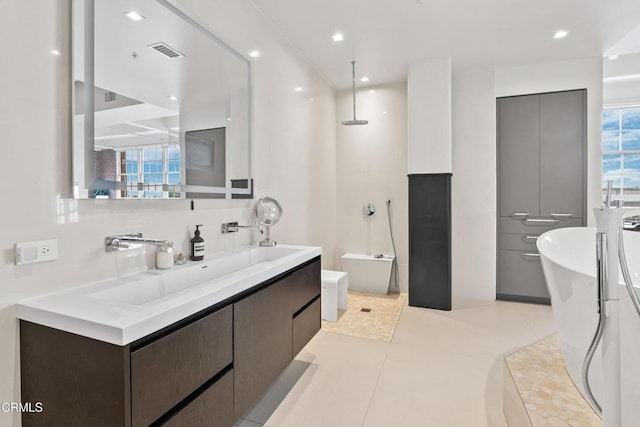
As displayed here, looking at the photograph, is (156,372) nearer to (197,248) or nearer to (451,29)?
(197,248)

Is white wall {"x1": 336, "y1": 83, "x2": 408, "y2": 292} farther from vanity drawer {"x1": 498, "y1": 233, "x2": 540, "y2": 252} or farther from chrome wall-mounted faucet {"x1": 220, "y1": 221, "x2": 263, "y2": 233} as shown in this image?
chrome wall-mounted faucet {"x1": 220, "y1": 221, "x2": 263, "y2": 233}

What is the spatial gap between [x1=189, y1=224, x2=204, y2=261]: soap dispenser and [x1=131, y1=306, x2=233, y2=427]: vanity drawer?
2.01 feet

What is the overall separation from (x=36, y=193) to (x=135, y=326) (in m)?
0.71

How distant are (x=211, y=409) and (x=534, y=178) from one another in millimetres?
4080

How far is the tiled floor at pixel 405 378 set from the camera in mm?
1852

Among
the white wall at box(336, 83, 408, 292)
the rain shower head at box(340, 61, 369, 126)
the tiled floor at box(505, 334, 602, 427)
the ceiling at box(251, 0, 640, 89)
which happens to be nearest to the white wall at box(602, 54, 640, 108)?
the ceiling at box(251, 0, 640, 89)

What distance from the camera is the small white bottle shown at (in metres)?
1.66

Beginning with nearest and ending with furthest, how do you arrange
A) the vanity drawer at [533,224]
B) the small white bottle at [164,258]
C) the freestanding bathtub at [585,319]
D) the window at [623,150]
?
the freestanding bathtub at [585,319] → the small white bottle at [164,258] → the vanity drawer at [533,224] → the window at [623,150]

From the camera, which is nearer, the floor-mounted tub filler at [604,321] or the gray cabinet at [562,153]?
the floor-mounted tub filler at [604,321]

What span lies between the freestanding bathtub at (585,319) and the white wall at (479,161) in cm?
136

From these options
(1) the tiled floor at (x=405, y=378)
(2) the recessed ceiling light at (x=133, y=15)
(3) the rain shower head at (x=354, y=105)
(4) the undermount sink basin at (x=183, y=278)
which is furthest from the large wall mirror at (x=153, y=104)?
(3) the rain shower head at (x=354, y=105)

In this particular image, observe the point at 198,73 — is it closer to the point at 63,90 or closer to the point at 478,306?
the point at 63,90

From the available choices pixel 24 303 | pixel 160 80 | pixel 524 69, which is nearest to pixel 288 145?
pixel 160 80

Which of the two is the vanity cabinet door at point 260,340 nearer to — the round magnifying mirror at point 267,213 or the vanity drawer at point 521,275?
the round magnifying mirror at point 267,213
